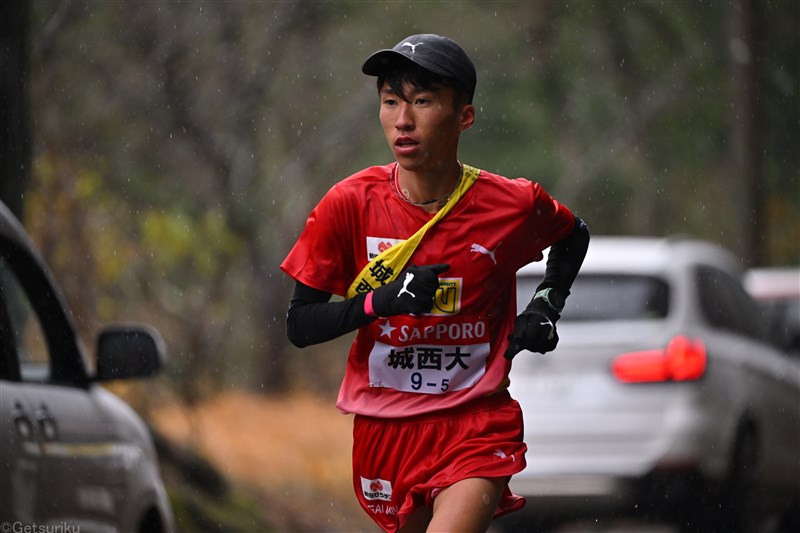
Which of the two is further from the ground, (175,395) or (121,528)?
(121,528)

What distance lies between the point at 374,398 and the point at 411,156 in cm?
75

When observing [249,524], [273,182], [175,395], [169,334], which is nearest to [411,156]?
[249,524]

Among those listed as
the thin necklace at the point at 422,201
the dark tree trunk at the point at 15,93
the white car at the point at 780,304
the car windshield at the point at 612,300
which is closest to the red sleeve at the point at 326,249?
the thin necklace at the point at 422,201

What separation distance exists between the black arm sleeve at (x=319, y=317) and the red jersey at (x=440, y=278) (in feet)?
0.14

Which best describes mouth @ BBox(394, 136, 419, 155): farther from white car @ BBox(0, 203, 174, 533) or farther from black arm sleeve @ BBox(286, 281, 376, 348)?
white car @ BBox(0, 203, 174, 533)

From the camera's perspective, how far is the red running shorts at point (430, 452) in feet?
15.0

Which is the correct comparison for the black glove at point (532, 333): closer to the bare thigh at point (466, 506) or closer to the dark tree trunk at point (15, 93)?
the bare thigh at point (466, 506)

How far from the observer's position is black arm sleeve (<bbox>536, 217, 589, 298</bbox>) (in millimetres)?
5031

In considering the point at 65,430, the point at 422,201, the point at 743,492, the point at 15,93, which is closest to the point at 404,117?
the point at 422,201

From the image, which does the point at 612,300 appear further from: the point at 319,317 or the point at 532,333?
the point at 319,317

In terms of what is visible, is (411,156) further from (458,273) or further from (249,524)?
(249,524)

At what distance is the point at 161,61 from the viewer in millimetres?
18469

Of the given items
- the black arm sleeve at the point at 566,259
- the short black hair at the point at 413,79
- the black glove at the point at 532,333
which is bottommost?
the black glove at the point at 532,333

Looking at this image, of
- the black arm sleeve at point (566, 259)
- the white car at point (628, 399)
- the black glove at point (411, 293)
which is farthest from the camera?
the white car at point (628, 399)
